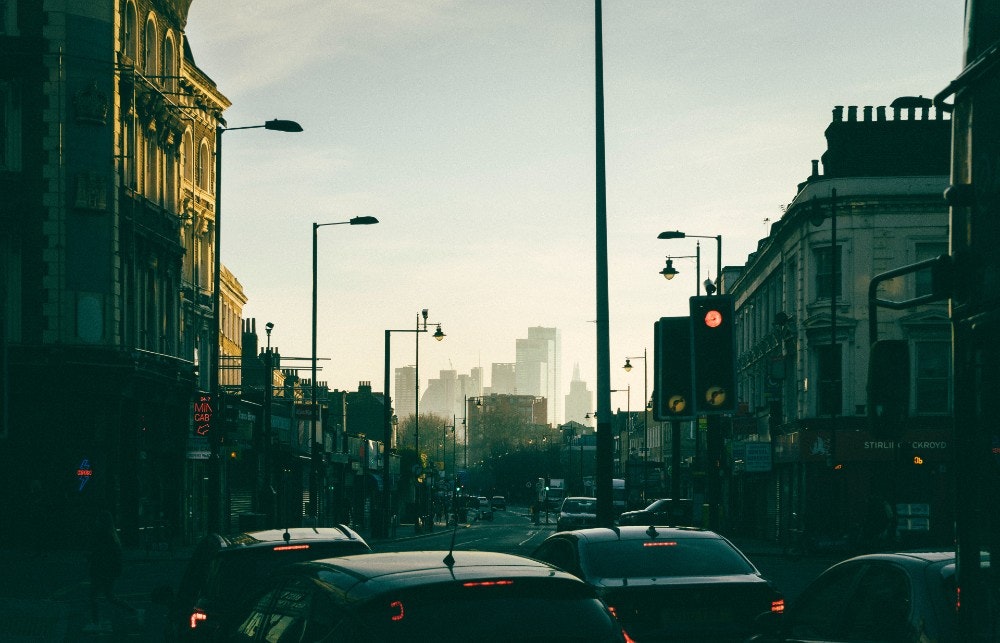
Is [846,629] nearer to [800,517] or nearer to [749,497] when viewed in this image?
[800,517]

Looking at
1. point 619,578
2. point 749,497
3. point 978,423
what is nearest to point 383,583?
point 978,423

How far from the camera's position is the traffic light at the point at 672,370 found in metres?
15.3

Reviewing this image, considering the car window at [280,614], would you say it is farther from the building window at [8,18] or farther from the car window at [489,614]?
the building window at [8,18]

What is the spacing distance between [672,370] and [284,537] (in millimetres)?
5917

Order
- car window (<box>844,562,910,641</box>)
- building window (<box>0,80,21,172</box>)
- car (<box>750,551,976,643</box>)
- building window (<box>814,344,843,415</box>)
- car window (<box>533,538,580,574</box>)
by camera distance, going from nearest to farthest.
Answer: car (<box>750,551,976,643</box>) < car window (<box>844,562,910,641</box>) < car window (<box>533,538,580,574</box>) < building window (<box>0,80,21,172</box>) < building window (<box>814,344,843,415</box>)

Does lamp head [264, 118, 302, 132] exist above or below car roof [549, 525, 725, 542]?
above

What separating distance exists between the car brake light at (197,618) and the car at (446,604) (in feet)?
12.0

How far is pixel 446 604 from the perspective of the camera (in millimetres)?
5988

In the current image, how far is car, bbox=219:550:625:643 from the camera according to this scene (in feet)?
19.3

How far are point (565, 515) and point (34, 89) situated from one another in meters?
24.2

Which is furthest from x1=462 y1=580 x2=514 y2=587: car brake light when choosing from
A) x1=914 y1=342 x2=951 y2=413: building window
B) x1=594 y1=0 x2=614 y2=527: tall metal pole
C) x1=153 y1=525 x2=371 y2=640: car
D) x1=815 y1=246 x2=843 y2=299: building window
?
x1=815 y1=246 x2=843 y2=299: building window

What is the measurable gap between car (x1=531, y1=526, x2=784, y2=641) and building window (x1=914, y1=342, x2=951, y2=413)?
38274 mm

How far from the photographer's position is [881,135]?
51844mm

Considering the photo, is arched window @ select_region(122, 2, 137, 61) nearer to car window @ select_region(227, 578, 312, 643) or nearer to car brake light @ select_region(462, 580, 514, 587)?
car window @ select_region(227, 578, 312, 643)
